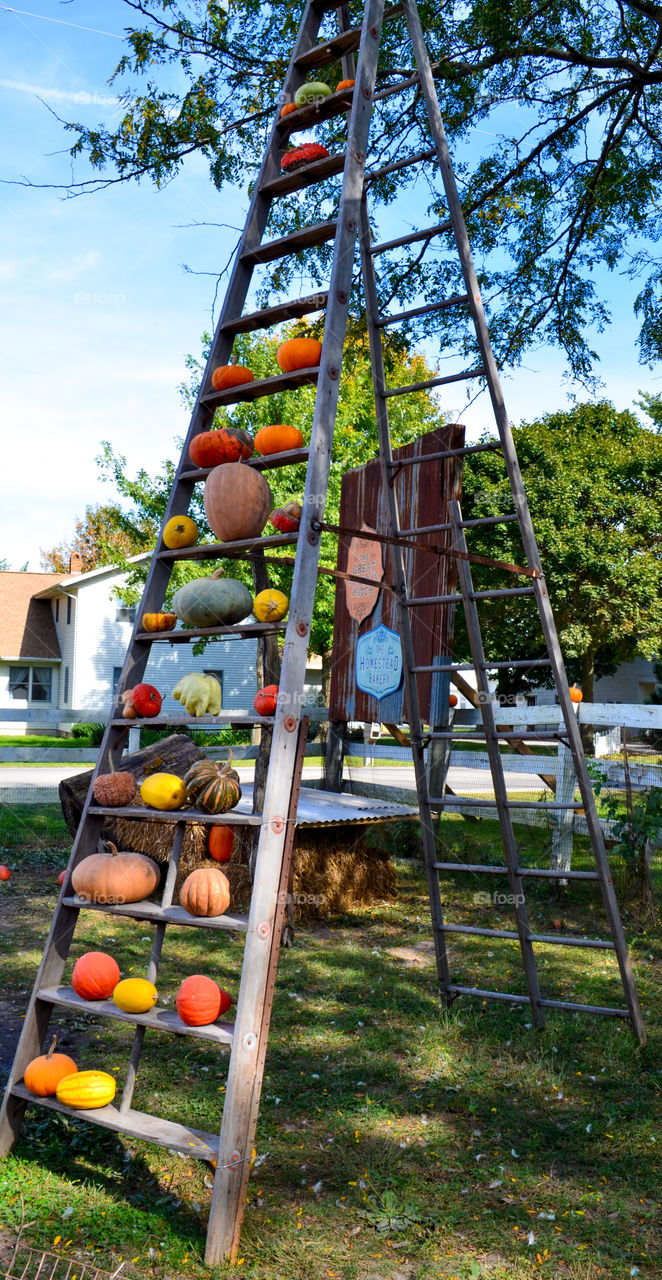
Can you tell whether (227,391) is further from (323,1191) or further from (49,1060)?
(323,1191)

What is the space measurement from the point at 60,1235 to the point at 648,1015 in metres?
3.42

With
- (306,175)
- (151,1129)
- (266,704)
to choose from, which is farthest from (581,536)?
(151,1129)

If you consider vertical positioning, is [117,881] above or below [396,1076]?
above

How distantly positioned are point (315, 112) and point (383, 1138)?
15.1 ft

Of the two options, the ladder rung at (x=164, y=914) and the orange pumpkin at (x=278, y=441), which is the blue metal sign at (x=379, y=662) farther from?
the ladder rung at (x=164, y=914)

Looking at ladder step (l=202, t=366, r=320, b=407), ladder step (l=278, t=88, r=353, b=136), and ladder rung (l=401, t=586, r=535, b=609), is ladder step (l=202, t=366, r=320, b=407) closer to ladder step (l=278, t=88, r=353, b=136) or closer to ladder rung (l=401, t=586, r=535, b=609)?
ladder step (l=278, t=88, r=353, b=136)

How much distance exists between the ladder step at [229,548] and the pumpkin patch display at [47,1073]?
1.98m

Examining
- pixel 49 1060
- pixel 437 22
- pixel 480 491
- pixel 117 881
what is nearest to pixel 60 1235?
pixel 49 1060

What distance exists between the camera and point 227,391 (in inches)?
163

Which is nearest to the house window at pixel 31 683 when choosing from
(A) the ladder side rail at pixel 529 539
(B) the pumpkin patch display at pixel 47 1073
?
(A) the ladder side rail at pixel 529 539

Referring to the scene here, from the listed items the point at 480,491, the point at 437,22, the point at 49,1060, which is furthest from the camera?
the point at 480,491

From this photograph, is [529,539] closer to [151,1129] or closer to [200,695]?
[200,695]

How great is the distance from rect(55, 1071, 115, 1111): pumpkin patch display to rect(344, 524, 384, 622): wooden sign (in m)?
5.72

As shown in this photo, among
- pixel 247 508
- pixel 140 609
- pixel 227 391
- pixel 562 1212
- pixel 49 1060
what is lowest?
pixel 562 1212
